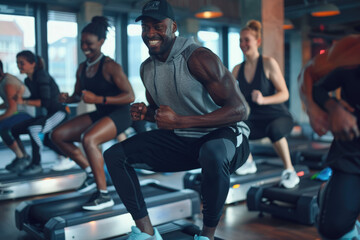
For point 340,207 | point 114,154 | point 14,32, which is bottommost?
point 340,207

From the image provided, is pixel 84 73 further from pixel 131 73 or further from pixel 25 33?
pixel 131 73

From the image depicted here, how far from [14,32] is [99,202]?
513 centimetres

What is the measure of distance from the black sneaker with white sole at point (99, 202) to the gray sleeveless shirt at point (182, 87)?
35.0 inches

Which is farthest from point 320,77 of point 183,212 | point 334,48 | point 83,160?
point 83,160

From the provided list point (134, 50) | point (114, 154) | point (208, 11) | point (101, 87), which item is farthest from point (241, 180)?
point (134, 50)

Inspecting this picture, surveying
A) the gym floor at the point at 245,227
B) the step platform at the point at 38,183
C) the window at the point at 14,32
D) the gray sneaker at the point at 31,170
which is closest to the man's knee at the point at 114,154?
the gym floor at the point at 245,227

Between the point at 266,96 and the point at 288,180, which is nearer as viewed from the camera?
the point at 288,180

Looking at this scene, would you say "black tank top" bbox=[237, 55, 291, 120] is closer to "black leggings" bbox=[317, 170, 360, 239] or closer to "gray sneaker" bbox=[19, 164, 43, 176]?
"black leggings" bbox=[317, 170, 360, 239]

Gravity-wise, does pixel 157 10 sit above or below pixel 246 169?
above

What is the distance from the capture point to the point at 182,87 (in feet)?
5.98

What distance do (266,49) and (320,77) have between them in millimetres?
4621

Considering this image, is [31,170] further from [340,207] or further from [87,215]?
[340,207]

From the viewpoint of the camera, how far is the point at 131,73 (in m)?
8.07

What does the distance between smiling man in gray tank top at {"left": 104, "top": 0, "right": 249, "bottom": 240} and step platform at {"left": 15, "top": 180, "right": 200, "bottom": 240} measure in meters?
0.58
